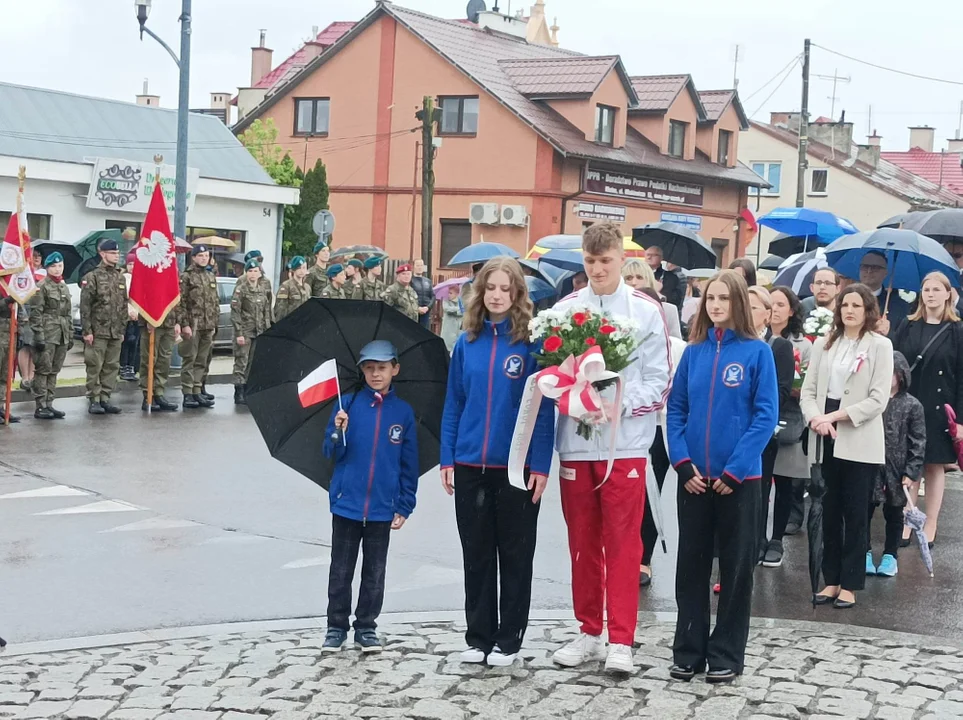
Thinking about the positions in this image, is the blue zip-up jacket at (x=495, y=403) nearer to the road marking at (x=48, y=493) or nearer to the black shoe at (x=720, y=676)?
the black shoe at (x=720, y=676)

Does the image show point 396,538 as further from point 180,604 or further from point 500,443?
point 500,443

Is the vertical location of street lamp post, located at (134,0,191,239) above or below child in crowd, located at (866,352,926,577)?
above

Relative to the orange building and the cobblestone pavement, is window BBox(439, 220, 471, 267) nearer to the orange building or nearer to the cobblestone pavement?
the orange building

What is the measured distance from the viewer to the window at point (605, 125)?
43875mm

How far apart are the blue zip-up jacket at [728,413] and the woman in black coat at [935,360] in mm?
3741

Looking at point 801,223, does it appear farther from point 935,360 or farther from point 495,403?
point 495,403

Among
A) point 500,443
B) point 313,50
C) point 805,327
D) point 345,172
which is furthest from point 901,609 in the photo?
point 313,50

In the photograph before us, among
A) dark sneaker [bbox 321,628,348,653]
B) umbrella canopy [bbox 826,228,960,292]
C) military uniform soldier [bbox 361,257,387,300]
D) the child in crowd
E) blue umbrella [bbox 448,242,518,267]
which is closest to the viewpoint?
dark sneaker [bbox 321,628,348,653]

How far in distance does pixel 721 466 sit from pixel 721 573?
520 millimetres

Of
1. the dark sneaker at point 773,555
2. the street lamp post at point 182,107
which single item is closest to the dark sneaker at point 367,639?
the dark sneaker at point 773,555

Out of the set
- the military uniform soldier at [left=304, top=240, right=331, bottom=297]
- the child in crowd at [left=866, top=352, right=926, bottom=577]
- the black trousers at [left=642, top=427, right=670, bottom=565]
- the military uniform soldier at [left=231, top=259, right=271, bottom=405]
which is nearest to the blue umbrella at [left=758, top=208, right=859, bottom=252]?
the military uniform soldier at [left=304, top=240, right=331, bottom=297]

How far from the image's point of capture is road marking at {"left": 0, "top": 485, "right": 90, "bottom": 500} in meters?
11.1

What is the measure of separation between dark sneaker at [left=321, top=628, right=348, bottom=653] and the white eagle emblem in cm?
→ 1099

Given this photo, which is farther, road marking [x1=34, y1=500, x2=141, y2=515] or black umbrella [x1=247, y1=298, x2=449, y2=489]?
road marking [x1=34, y1=500, x2=141, y2=515]
